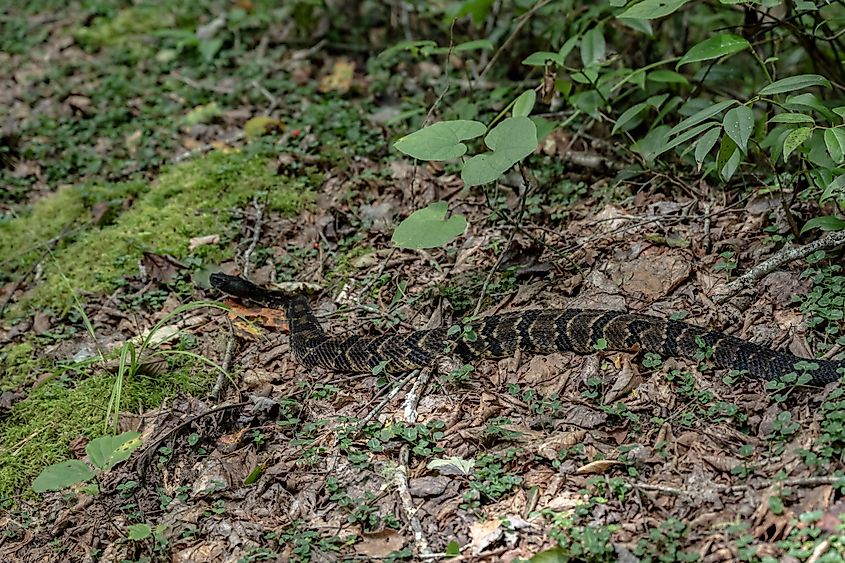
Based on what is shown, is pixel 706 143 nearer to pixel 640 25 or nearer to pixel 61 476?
pixel 640 25

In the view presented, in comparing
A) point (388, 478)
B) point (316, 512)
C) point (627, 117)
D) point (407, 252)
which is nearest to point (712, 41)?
point (627, 117)

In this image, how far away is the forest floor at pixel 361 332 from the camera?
362cm

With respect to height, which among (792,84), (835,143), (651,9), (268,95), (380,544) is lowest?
(380,544)

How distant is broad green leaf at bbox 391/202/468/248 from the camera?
175 inches

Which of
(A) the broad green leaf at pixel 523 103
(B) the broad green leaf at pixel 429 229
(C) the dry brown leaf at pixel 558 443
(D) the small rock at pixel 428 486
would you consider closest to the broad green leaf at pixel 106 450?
(D) the small rock at pixel 428 486

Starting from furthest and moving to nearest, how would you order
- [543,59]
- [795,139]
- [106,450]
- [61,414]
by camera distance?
[543,59] < [61,414] < [795,139] < [106,450]

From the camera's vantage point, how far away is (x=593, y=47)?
572 centimetres

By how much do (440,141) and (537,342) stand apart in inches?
52.8

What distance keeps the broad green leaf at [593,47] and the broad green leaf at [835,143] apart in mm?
2056

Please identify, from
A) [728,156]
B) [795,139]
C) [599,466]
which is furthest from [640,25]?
[599,466]

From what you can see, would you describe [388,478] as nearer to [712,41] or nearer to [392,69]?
[712,41]

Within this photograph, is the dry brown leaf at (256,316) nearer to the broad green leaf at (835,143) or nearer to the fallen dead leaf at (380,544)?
the fallen dead leaf at (380,544)

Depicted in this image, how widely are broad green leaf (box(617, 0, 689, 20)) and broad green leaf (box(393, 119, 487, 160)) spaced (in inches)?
40.6

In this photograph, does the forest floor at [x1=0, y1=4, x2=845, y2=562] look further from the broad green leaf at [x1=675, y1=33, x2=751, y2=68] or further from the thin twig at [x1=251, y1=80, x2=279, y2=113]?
the broad green leaf at [x1=675, y1=33, x2=751, y2=68]
